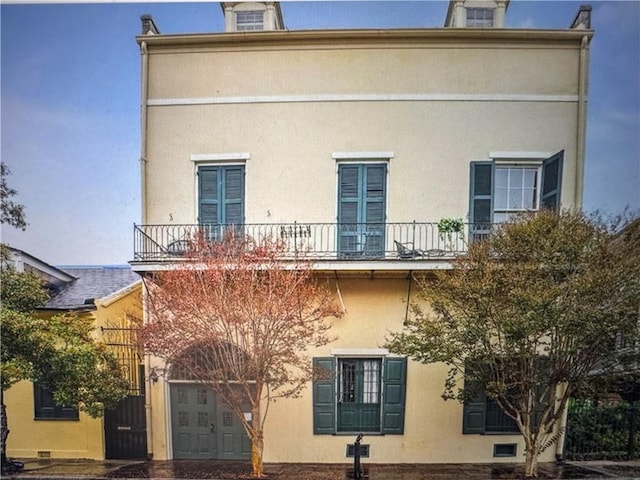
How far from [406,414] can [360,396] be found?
63 centimetres

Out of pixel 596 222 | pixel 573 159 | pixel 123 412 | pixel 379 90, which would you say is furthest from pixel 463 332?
pixel 123 412

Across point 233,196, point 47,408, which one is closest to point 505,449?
point 233,196

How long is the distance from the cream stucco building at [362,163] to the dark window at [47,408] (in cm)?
98

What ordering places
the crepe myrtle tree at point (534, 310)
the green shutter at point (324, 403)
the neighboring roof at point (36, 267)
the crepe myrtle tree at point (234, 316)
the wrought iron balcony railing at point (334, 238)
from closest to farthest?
the crepe myrtle tree at point (534, 310), the crepe myrtle tree at point (234, 316), the neighboring roof at point (36, 267), the wrought iron balcony railing at point (334, 238), the green shutter at point (324, 403)

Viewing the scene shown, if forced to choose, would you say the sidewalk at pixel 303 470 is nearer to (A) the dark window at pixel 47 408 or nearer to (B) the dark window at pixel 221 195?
(A) the dark window at pixel 47 408

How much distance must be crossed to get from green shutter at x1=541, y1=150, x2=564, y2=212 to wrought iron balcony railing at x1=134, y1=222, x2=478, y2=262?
97 cm

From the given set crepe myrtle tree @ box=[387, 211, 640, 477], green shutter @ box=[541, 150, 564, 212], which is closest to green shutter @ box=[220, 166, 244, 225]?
crepe myrtle tree @ box=[387, 211, 640, 477]

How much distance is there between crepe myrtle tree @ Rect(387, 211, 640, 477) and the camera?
9.32 feet

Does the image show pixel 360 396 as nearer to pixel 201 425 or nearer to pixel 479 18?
pixel 201 425

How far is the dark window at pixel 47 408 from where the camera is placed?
3758 mm

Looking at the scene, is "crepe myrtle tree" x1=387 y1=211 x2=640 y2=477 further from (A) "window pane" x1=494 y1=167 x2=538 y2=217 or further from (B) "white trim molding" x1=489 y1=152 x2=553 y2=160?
(B) "white trim molding" x1=489 y1=152 x2=553 y2=160

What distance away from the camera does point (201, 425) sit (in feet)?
13.4

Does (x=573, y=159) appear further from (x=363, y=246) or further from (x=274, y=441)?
(x=274, y=441)

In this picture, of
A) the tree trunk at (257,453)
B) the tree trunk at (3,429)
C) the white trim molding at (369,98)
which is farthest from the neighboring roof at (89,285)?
the tree trunk at (257,453)
